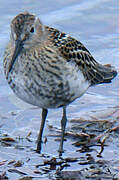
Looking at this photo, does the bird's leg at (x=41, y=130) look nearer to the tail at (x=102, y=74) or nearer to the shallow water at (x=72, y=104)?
the shallow water at (x=72, y=104)

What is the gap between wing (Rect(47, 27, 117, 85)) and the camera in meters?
7.52

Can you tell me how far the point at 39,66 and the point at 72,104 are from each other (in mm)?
2074

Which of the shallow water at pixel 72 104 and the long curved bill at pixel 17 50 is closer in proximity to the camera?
the long curved bill at pixel 17 50

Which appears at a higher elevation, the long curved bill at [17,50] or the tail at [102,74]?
the long curved bill at [17,50]

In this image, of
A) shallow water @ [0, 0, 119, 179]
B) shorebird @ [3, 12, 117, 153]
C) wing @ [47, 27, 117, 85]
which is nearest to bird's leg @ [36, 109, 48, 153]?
shallow water @ [0, 0, 119, 179]

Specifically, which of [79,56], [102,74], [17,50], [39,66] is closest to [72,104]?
[102,74]

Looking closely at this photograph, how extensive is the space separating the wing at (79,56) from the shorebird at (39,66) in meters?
0.01

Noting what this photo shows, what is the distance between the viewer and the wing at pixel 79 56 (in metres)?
7.52

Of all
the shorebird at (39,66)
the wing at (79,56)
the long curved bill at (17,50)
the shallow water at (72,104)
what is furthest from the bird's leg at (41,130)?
the long curved bill at (17,50)

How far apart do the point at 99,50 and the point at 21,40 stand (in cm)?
415

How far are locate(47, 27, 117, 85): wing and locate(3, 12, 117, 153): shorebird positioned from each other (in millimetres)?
14

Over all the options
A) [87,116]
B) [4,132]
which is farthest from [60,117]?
[4,132]

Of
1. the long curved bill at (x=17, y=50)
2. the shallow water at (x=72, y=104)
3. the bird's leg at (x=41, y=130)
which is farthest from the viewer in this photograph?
the bird's leg at (x=41, y=130)

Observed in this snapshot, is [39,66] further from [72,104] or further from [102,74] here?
[72,104]
